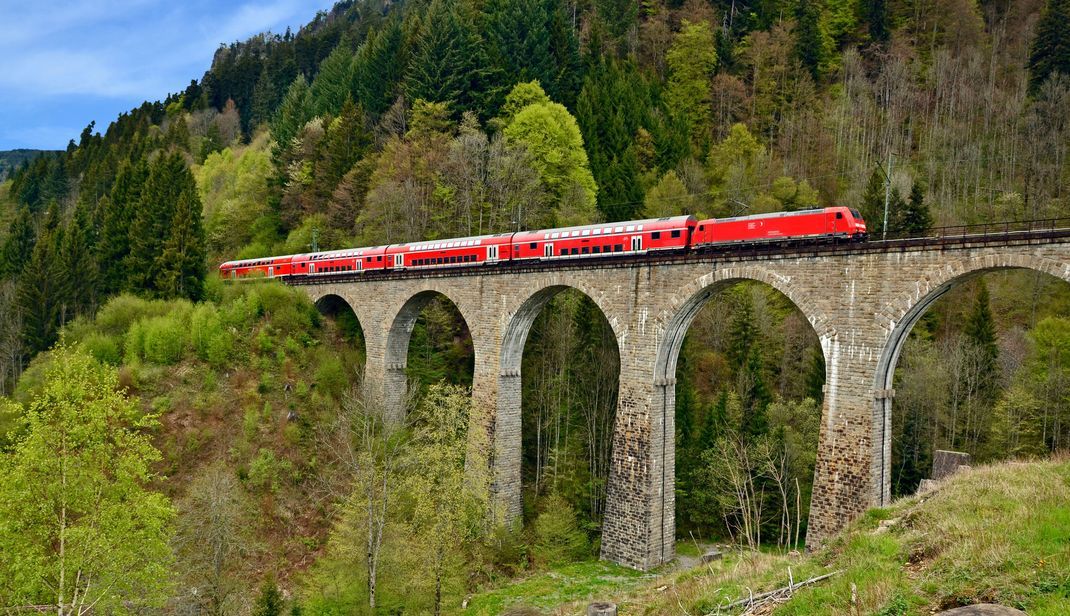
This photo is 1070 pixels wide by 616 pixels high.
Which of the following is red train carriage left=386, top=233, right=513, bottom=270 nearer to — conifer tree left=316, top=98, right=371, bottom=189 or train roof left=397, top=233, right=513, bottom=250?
train roof left=397, top=233, right=513, bottom=250

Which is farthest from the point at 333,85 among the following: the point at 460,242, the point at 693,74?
the point at 460,242

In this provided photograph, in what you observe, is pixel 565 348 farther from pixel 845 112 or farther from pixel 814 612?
pixel 845 112

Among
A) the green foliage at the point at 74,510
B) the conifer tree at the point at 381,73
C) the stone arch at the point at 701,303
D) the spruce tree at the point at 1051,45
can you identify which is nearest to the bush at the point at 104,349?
the green foliage at the point at 74,510

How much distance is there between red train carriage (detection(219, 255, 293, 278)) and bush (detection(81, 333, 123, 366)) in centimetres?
1102

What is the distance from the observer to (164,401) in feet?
116

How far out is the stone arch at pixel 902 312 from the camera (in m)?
19.4

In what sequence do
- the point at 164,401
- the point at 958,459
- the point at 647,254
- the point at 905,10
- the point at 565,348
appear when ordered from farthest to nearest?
the point at 905,10 < the point at 565,348 < the point at 164,401 < the point at 647,254 < the point at 958,459

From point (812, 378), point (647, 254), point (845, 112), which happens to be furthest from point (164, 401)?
point (845, 112)

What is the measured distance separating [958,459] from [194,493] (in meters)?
27.3

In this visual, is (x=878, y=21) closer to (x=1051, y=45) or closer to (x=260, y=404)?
(x=1051, y=45)

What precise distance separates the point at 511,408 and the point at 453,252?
28.9 feet

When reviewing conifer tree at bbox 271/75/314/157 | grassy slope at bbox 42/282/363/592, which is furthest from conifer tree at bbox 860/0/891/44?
grassy slope at bbox 42/282/363/592

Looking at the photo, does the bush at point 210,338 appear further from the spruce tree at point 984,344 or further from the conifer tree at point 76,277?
the spruce tree at point 984,344

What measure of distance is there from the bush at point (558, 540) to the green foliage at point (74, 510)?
16.0m
